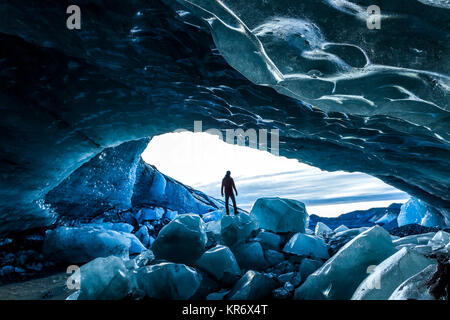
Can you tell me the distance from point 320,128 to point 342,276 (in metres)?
2.34

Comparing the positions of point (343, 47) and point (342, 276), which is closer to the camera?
point (343, 47)

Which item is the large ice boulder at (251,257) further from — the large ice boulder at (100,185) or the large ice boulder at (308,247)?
the large ice boulder at (100,185)

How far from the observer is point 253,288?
2484mm

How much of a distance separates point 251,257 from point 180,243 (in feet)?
3.58

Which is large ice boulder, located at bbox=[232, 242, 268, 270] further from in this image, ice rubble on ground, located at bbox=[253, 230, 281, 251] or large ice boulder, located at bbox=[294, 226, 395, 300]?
large ice boulder, located at bbox=[294, 226, 395, 300]

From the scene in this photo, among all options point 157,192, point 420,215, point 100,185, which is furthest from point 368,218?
point 100,185

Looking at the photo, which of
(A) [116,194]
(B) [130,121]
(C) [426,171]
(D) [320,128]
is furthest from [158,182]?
(C) [426,171]

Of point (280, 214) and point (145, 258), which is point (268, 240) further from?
point (145, 258)

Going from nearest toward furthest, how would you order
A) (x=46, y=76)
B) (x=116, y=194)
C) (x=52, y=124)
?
(x=46, y=76), (x=52, y=124), (x=116, y=194)

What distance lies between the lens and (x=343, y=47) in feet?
5.59

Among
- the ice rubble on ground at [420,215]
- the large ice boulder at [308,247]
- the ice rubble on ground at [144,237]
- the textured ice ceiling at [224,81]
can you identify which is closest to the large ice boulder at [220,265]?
the large ice boulder at [308,247]

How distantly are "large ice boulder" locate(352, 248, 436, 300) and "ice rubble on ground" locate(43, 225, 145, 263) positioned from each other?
16.0ft

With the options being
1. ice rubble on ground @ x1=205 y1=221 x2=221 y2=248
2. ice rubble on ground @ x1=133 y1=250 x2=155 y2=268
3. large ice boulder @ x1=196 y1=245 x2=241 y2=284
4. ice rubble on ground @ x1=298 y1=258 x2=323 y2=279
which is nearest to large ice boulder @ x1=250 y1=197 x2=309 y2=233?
ice rubble on ground @ x1=205 y1=221 x2=221 y2=248

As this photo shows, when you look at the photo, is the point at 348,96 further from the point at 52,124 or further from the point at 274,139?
the point at 52,124
